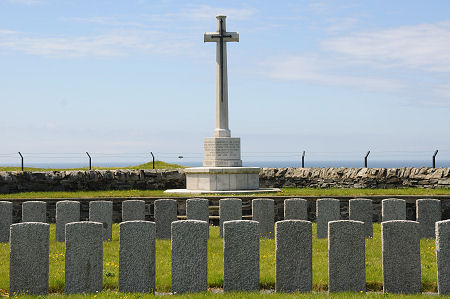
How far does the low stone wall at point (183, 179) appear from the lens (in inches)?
874

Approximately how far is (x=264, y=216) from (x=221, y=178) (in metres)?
7.84

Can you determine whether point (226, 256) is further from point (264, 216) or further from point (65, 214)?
point (65, 214)

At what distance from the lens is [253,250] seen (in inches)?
Answer: 318

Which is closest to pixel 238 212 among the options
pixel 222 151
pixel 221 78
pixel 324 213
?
pixel 324 213

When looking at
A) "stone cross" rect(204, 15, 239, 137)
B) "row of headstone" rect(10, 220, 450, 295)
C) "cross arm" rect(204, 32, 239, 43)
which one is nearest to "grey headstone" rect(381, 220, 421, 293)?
"row of headstone" rect(10, 220, 450, 295)

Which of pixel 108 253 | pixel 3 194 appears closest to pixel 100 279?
pixel 108 253

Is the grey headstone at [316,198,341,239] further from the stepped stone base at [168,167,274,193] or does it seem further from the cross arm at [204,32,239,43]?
the cross arm at [204,32,239,43]

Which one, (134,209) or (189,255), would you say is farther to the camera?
(134,209)

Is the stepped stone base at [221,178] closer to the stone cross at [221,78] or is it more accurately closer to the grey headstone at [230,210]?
the stone cross at [221,78]

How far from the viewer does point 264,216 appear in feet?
45.0

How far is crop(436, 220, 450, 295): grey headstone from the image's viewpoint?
7.96m

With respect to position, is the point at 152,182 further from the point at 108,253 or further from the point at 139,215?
the point at 108,253

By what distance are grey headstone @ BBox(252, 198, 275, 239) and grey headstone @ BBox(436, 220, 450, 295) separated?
234 inches

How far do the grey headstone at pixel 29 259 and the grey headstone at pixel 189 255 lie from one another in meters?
1.69
